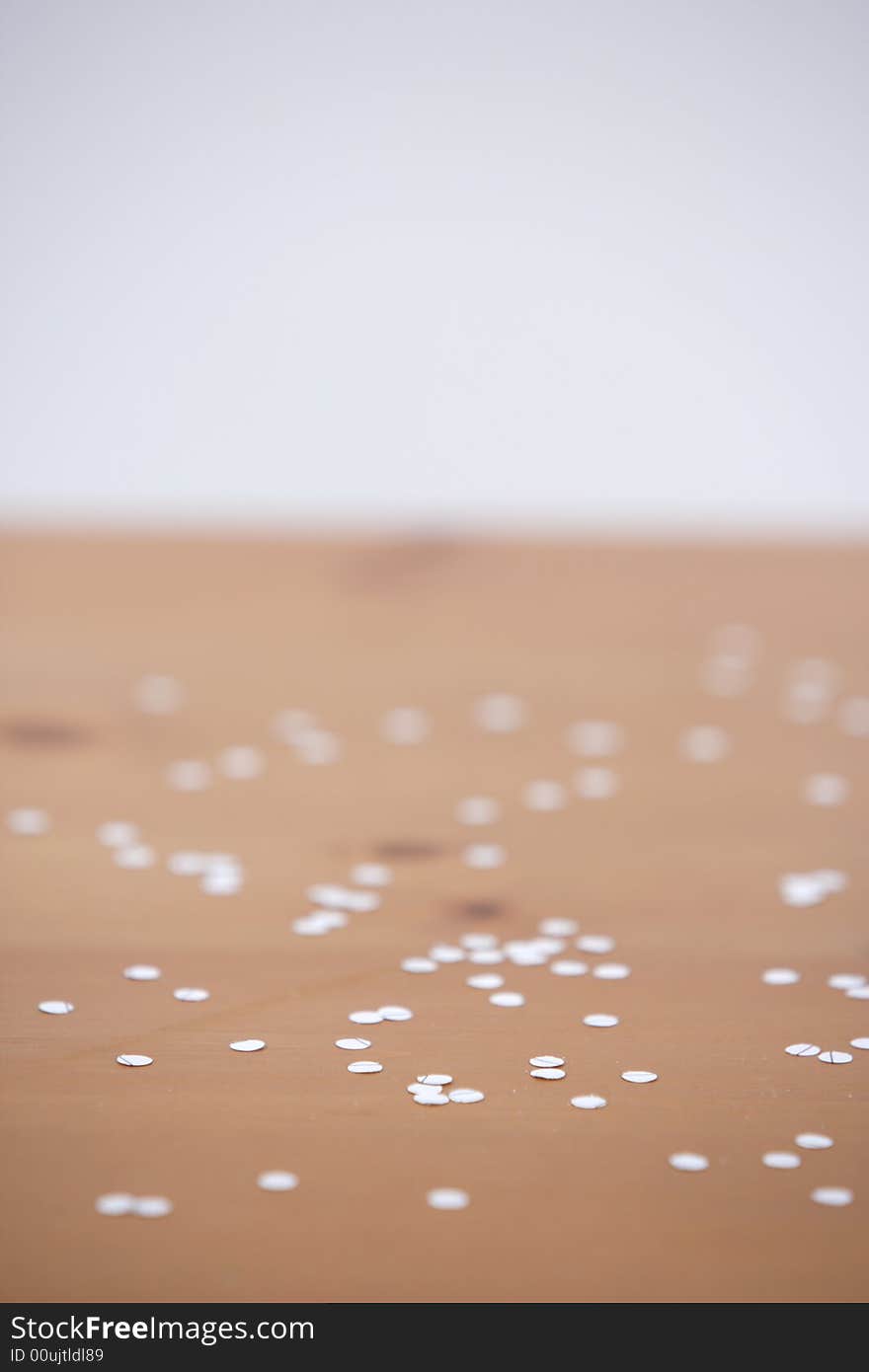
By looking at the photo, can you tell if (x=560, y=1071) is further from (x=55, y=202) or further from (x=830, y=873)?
(x=55, y=202)

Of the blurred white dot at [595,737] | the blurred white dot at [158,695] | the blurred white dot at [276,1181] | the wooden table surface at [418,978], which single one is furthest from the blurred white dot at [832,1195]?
the blurred white dot at [158,695]

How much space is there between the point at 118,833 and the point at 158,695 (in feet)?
0.93

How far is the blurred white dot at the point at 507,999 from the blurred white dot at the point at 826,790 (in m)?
0.30

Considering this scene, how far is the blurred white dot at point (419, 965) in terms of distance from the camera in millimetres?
449

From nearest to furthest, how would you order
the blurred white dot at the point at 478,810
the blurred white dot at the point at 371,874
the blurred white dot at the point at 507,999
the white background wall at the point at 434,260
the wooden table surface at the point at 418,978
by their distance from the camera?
the wooden table surface at the point at 418,978
the blurred white dot at the point at 507,999
the blurred white dot at the point at 371,874
the blurred white dot at the point at 478,810
the white background wall at the point at 434,260

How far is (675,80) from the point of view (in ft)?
3.60

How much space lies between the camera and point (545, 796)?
697mm

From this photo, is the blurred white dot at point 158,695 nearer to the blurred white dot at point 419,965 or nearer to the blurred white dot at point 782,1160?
the blurred white dot at point 419,965

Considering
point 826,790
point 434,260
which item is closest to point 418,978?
point 826,790

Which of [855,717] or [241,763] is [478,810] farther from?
[855,717]

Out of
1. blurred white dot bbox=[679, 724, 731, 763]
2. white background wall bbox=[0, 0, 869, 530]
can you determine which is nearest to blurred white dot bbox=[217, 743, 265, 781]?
blurred white dot bbox=[679, 724, 731, 763]

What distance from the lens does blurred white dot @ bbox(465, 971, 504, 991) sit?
0.44m
